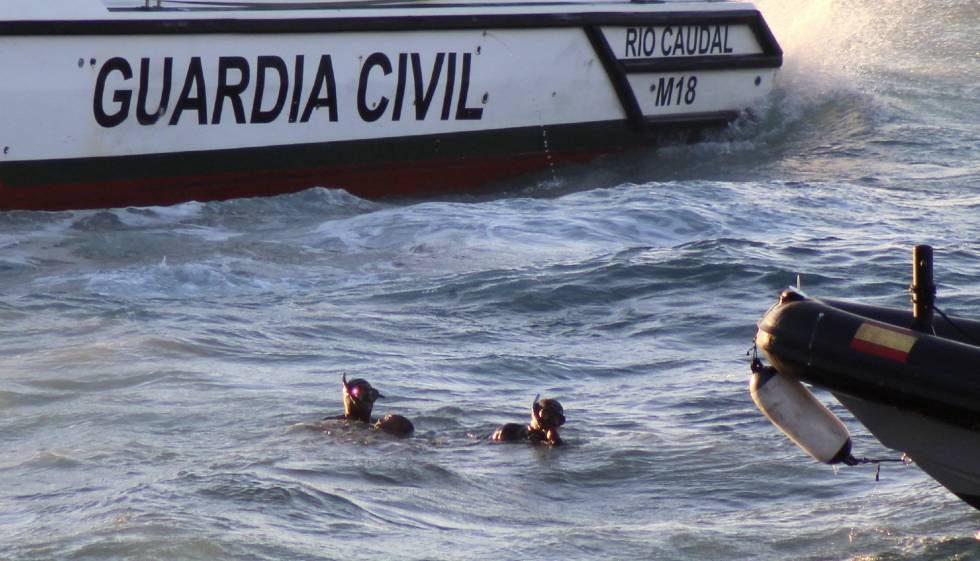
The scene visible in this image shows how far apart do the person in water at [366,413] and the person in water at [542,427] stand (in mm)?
380

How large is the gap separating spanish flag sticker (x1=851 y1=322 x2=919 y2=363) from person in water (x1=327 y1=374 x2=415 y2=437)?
7.02 feet

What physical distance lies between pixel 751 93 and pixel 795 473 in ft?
27.2

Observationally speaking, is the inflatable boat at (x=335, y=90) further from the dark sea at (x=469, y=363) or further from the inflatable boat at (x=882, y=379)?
the inflatable boat at (x=882, y=379)

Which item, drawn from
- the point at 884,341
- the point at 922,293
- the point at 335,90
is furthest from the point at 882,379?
the point at 335,90

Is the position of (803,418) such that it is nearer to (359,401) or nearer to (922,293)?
(922,293)

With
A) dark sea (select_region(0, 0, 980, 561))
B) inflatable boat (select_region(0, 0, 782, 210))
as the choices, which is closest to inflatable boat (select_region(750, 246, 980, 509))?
dark sea (select_region(0, 0, 980, 561))

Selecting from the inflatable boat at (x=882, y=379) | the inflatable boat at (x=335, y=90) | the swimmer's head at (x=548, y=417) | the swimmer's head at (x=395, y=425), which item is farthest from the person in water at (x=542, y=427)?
the inflatable boat at (x=335, y=90)

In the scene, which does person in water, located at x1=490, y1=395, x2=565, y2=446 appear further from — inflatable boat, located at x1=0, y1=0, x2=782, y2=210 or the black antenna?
inflatable boat, located at x1=0, y1=0, x2=782, y2=210

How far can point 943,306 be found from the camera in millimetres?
8062

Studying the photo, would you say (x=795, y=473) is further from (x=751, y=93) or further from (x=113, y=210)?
(x=751, y=93)

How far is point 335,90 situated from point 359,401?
17.5ft

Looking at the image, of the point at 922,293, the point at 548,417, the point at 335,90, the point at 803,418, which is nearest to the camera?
the point at 922,293

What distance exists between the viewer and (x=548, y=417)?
5.85 metres

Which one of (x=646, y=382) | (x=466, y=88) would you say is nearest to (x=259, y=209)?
(x=466, y=88)
